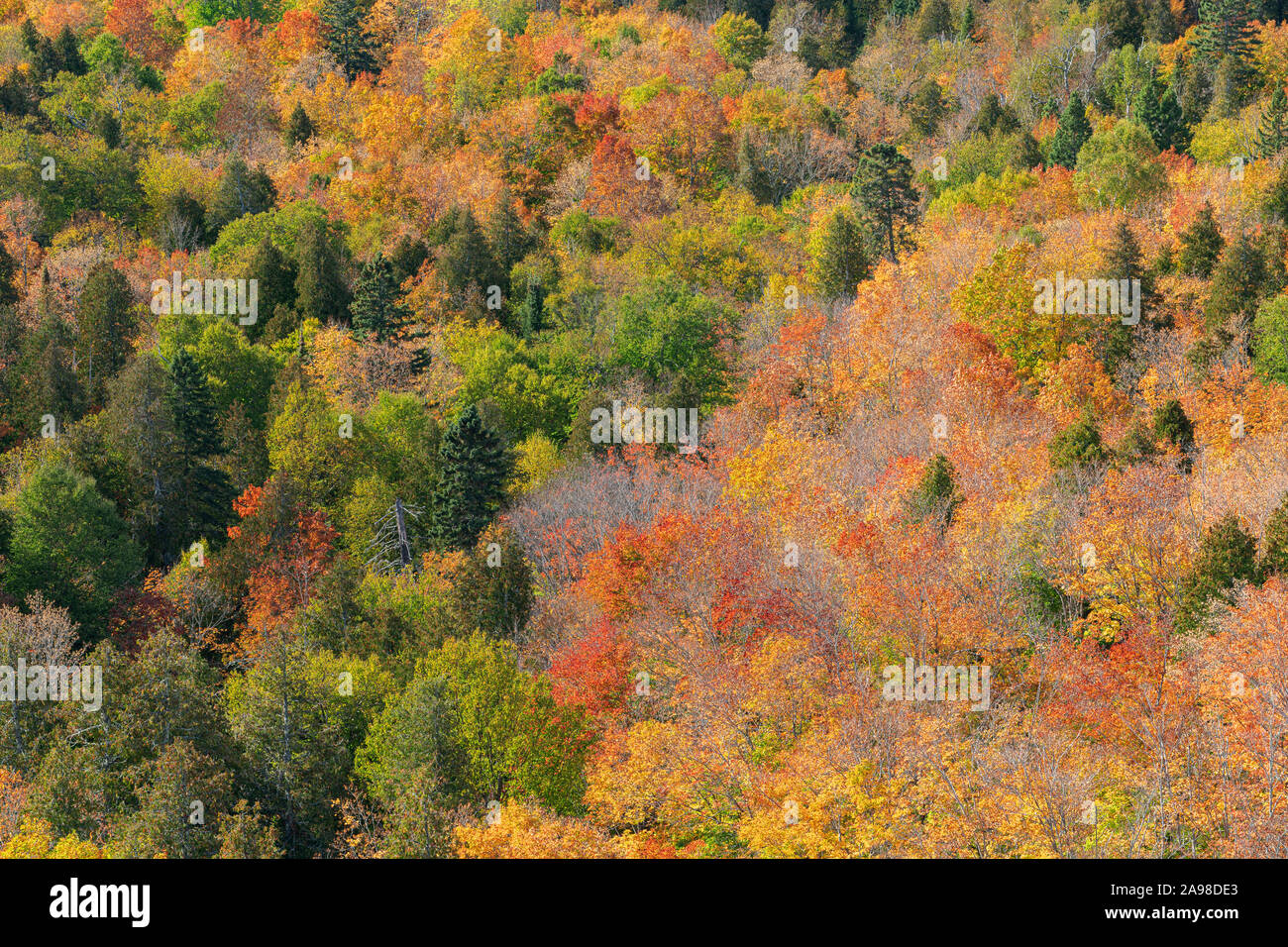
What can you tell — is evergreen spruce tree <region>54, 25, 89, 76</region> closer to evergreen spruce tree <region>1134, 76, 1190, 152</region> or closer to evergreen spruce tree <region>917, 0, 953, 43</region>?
evergreen spruce tree <region>917, 0, 953, 43</region>

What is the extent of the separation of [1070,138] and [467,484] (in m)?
52.2

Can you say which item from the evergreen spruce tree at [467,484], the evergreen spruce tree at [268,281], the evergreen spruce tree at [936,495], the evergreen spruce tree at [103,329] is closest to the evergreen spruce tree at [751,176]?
the evergreen spruce tree at [268,281]

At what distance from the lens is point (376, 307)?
255 feet

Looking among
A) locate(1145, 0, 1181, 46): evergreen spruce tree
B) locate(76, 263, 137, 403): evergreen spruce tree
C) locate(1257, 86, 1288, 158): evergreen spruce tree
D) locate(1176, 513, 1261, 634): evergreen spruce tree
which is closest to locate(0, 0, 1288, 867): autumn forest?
locate(1176, 513, 1261, 634): evergreen spruce tree

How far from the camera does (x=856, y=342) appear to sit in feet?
239

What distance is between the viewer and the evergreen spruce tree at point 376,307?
77.5 meters

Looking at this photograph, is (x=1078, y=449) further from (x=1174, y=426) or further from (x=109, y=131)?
(x=109, y=131)

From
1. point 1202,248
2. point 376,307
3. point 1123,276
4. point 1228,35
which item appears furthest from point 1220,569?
point 1228,35

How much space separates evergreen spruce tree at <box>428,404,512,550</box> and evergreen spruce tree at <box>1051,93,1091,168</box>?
4803 cm

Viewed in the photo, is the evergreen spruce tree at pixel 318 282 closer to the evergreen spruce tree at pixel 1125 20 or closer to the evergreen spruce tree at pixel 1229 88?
the evergreen spruce tree at pixel 1229 88

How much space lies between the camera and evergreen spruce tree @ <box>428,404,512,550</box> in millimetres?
61375

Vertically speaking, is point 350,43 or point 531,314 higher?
point 350,43

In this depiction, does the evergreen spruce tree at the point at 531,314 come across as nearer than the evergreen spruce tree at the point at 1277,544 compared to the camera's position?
No

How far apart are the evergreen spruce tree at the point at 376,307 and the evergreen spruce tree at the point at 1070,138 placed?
1809 inches
